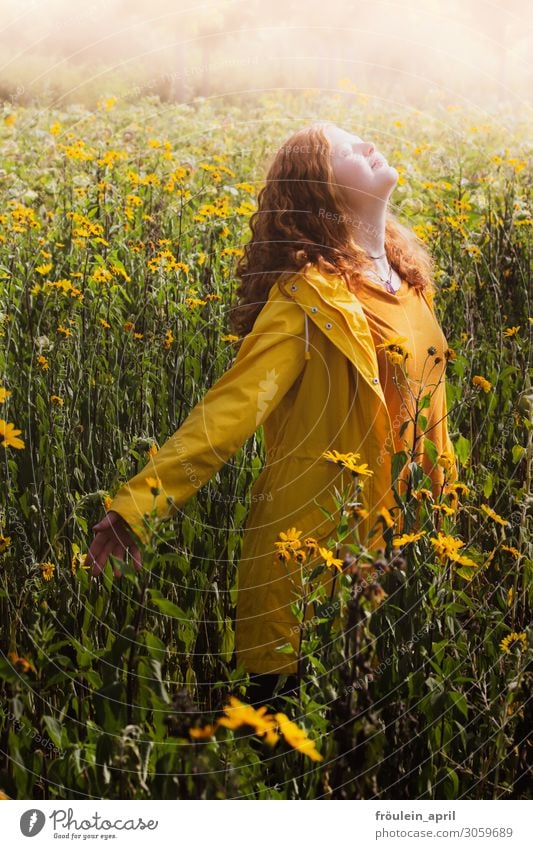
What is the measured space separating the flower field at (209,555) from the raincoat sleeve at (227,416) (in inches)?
4.4

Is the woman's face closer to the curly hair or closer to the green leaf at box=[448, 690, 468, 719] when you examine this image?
the curly hair

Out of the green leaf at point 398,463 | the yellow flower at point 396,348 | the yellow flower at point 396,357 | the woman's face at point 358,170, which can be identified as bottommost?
the green leaf at point 398,463

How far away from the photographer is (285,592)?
1.60 m

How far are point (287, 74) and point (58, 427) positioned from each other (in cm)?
101

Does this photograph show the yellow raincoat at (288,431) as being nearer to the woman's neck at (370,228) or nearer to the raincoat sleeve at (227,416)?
the raincoat sleeve at (227,416)

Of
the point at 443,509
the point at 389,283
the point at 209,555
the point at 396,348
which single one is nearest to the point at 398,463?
the point at 443,509

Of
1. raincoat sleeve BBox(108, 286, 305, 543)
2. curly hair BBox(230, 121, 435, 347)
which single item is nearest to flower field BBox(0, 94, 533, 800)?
raincoat sleeve BBox(108, 286, 305, 543)

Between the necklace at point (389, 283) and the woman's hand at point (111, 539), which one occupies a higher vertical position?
the necklace at point (389, 283)

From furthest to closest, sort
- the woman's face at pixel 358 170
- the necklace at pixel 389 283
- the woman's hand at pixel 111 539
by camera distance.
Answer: the necklace at pixel 389 283 → the woman's face at pixel 358 170 → the woman's hand at pixel 111 539

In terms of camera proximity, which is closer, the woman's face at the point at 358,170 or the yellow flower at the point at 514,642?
the yellow flower at the point at 514,642

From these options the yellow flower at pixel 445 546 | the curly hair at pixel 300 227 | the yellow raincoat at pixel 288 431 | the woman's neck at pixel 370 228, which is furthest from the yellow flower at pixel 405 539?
the woman's neck at pixel 370 228

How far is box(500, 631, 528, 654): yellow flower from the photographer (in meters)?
1.34

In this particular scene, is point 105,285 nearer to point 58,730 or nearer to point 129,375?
point 129,375

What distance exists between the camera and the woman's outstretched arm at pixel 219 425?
133 centimetres
